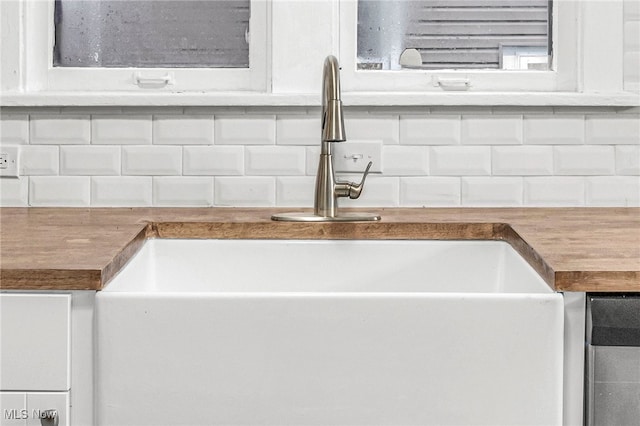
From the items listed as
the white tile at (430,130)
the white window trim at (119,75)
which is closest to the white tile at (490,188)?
the white tile at (430,130)

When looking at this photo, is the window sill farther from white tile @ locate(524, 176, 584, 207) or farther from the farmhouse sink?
the farmhouse sink

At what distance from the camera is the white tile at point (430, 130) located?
203 cm

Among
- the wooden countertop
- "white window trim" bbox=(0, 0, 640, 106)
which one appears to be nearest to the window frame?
"white window trim" bbox=(0, 0, 640, 106)

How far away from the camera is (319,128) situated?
6.66ft

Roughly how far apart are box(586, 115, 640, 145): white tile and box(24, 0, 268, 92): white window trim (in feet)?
2.80

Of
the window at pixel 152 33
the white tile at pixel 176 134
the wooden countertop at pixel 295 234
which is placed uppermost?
the window at pixel 152 33

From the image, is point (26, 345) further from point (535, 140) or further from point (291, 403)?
point (535, 140)

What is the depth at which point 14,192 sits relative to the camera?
6.64 ft

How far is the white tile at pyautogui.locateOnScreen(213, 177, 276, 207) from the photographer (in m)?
2.03

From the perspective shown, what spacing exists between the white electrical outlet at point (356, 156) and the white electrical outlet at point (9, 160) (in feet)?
2.60

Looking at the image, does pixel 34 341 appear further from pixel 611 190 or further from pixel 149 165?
pixel 611 190

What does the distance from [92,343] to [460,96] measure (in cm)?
119

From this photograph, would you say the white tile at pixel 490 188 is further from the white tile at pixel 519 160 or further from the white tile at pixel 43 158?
the white tile at pixel 43 158

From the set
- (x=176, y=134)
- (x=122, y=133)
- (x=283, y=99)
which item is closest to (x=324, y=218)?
(x=283, y=99)
